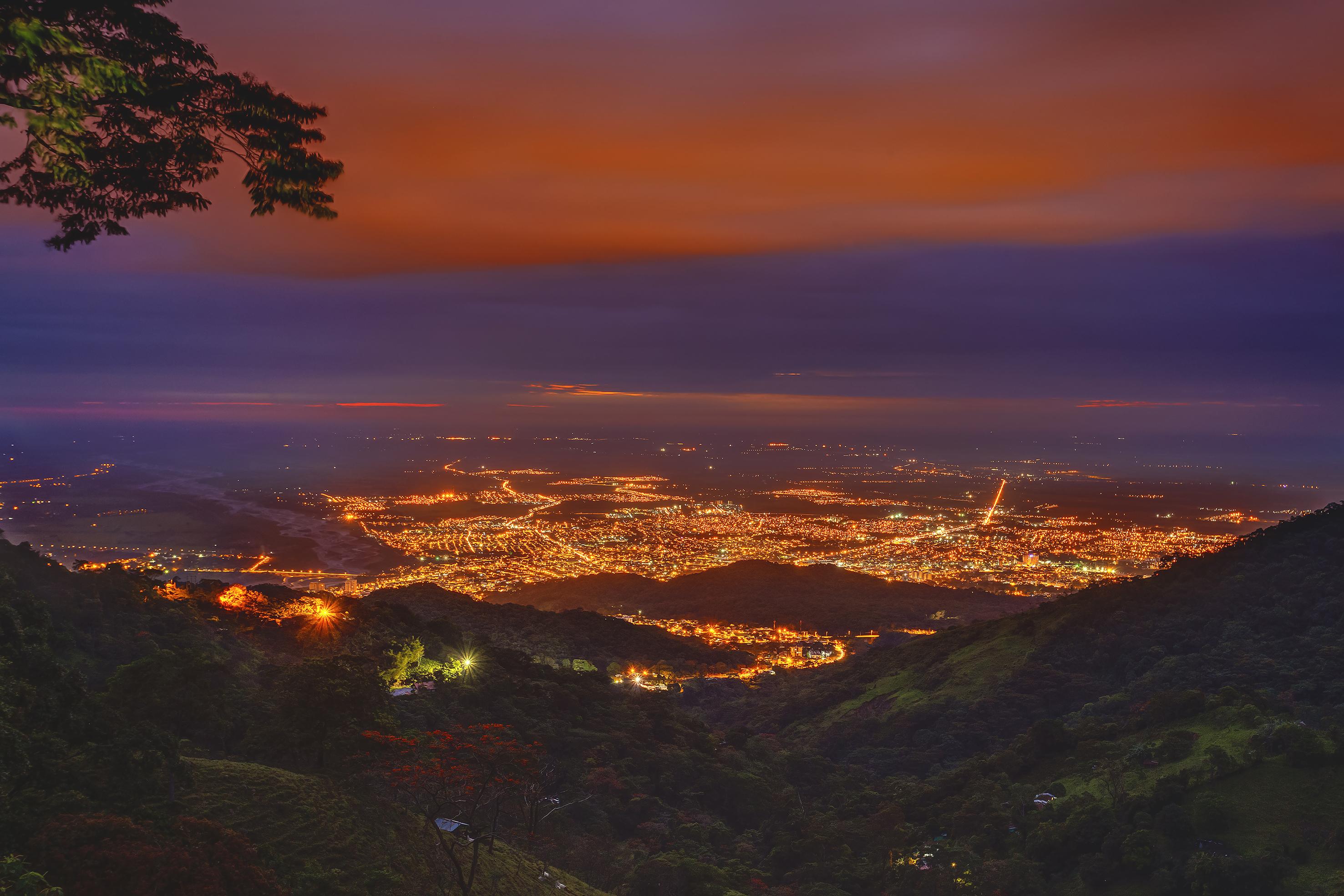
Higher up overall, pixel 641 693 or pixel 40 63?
pixel 40 63

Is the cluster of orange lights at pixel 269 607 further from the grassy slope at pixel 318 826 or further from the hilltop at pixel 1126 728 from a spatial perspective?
the hilltop at pixel 1126 728

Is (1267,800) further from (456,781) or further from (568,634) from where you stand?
(568,634)

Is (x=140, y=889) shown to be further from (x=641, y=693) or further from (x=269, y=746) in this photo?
(x=641, y=693)

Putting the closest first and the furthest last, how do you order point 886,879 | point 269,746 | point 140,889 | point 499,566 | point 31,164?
point 31,164 → point 140,889 → point 269,746 → point 886,879 → point 499,566

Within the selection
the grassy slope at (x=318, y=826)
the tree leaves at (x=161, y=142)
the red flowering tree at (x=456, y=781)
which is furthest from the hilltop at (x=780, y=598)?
the tree leaves at (x=161, y=142)

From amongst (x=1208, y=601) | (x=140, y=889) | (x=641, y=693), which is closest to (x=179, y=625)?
(x=641, y=693)

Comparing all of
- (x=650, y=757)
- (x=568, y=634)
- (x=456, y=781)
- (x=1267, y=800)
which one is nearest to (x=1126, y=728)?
(x=1267, y=800)
